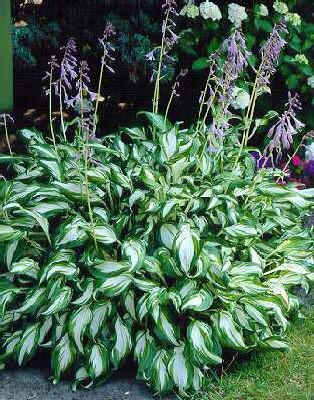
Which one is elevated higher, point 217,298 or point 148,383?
point 217,298

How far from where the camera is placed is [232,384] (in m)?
3.51

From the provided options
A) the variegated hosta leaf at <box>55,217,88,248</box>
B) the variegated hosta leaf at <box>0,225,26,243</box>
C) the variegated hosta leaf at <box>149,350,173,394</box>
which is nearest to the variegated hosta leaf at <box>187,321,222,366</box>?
the variegated hosta leaf at <box>149,350,173,394</box>

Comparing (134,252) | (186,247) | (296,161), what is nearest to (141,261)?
(134,252)

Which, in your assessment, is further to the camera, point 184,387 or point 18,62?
point 18,62

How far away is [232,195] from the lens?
388 cm

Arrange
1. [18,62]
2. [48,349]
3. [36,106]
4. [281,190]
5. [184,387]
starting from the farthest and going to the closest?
1. [36,106]
2. [18,62]
3. [281,190]
4. [48,349]
5. [184,387]

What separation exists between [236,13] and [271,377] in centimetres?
239

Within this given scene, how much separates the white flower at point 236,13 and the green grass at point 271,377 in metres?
2.09

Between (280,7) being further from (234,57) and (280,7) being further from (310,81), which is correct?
(234,57)

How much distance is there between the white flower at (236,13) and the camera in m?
4.97

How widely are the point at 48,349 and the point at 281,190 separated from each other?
143 cm

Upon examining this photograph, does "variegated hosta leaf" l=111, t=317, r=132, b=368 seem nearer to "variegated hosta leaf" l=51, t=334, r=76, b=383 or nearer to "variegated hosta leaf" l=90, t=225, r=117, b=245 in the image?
"variegated hosta leaf" l=51, t=334, r=76, b=383

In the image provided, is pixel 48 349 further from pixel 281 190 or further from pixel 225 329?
pixel 281 190

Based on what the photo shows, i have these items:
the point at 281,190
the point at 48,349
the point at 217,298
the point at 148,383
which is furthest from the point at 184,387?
the point at 281,190
